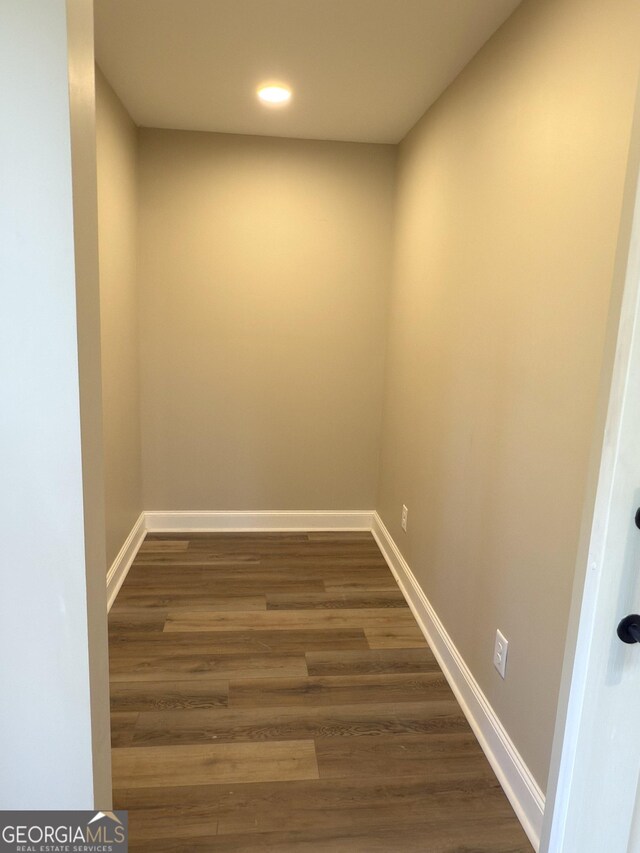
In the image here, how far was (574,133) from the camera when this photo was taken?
5.06ft

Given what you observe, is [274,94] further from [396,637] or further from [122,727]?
[122,727]

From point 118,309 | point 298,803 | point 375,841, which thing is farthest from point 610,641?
point 118,309

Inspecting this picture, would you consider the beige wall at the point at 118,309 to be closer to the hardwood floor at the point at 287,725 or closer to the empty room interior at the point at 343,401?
the empty room interior at the point at 343,401

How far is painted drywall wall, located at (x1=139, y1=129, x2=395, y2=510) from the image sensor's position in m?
3.44

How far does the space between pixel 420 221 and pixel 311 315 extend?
936mm

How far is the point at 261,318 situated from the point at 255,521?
4.26 ft

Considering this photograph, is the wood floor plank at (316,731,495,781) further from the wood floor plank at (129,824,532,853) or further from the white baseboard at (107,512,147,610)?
Answer: the white baseboard at (107,512,147,610)

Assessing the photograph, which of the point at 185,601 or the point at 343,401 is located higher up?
the point at 343,401

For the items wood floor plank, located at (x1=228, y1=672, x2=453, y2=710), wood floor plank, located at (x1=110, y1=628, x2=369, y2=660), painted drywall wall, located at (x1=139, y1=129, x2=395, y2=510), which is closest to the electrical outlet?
wood floor plank, located at (x1=228, y1=672, x2=453, y2=710)

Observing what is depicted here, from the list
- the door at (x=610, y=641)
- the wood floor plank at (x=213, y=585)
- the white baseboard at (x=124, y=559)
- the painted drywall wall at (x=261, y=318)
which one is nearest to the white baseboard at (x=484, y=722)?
the wood floor plank at (x=213, y=585)

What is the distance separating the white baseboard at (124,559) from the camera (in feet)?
9.40

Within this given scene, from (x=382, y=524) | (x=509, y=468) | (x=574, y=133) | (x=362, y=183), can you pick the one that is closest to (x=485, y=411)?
(x=509, y=468)

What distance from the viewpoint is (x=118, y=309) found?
9.69 ft

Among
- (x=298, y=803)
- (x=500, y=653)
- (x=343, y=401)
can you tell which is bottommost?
(x=298, y=803)
